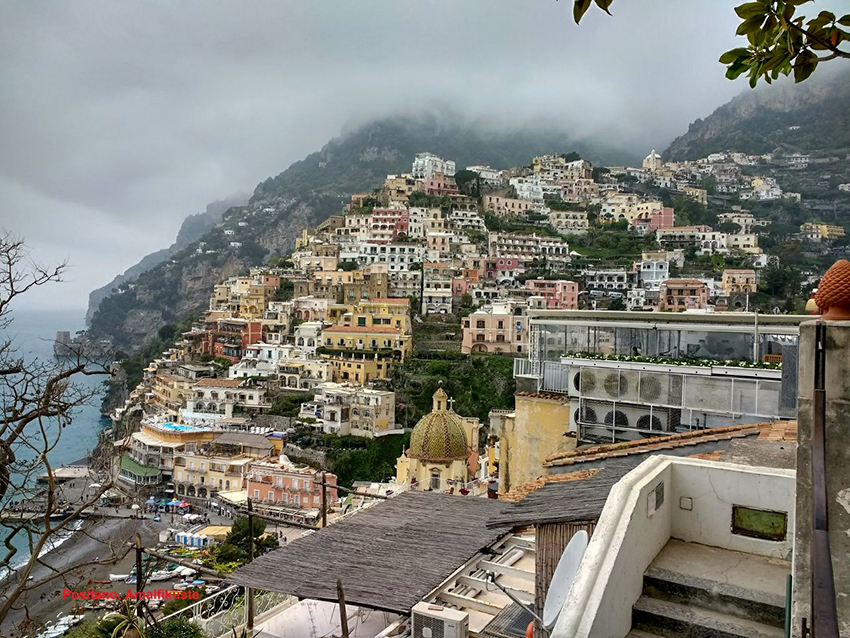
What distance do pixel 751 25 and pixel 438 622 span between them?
5.22 metres

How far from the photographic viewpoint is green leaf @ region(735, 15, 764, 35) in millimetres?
1987

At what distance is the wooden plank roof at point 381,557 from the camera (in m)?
5.93

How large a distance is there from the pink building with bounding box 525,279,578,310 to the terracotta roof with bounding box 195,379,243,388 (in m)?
27.2

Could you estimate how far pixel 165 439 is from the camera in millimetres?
44906

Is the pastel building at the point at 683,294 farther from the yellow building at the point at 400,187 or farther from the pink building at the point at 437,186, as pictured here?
the pink building at the point at 437,186

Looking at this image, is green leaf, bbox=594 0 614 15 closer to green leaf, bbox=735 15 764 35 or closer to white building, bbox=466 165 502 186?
green leaf, bbox=735 15 764 35

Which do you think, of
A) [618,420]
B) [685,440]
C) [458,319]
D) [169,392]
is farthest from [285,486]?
[685,440]

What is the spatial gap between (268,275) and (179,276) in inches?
2475

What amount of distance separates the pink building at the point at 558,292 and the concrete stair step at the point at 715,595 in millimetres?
53699

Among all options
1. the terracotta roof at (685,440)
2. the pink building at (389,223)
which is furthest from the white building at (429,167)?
the terracotta roof at (685,440)

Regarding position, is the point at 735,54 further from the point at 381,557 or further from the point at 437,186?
the point at 437,186

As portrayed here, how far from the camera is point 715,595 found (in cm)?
356

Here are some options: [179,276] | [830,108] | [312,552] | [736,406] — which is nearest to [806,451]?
[312,552]

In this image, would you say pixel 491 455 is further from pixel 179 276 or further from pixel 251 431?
pixel 179 276
